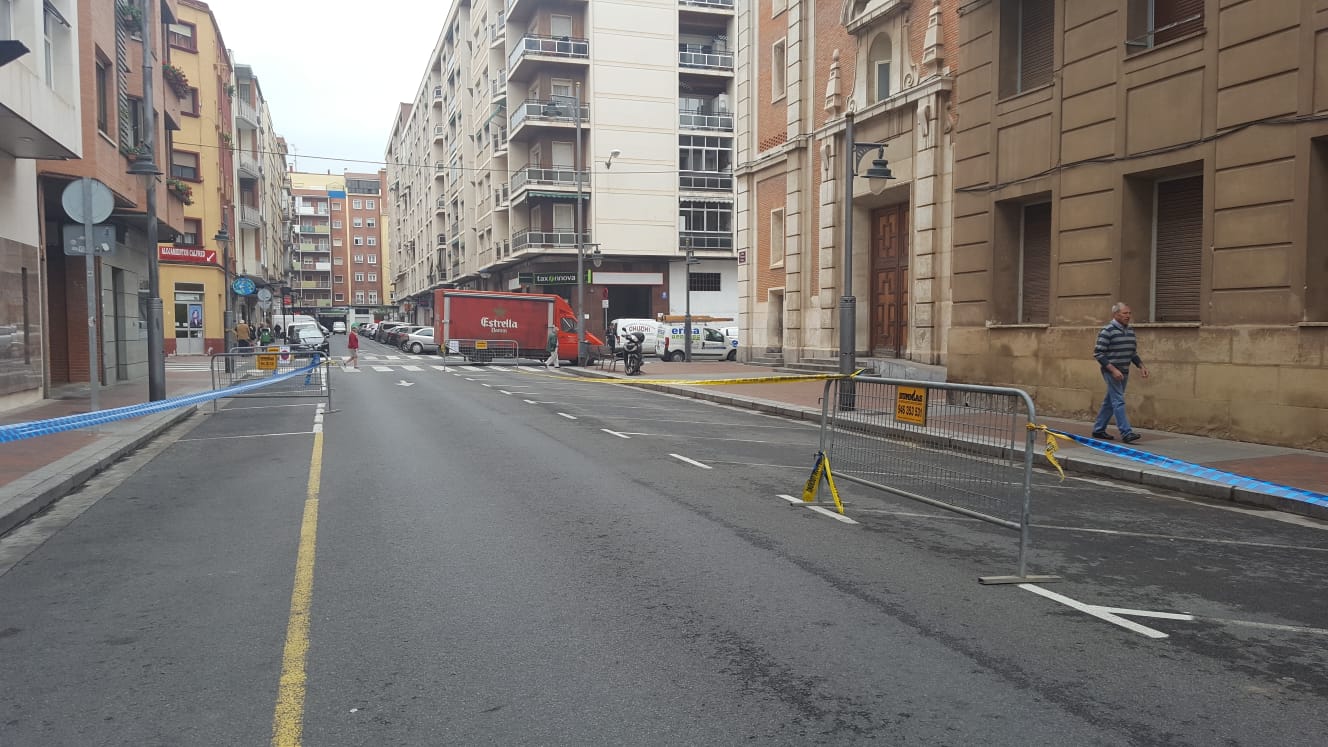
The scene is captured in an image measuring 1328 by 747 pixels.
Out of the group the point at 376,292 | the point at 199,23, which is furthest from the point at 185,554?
the point at 376,292

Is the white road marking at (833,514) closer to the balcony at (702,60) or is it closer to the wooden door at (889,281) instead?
the wooden door at (889,281)

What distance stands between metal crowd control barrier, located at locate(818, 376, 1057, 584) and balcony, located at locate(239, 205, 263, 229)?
58530mm

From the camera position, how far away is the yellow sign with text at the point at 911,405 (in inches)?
287

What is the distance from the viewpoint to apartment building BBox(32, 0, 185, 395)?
17516 mm

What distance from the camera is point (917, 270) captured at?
22.5 m

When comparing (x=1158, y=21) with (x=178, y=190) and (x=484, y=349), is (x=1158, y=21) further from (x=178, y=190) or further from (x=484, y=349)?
(x=484, y=349)

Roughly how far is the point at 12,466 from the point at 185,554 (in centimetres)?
465

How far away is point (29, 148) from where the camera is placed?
1566cm

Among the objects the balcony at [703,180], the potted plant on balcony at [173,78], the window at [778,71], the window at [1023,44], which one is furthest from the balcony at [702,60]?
the window at [1023,44]

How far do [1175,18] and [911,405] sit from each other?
966 cm

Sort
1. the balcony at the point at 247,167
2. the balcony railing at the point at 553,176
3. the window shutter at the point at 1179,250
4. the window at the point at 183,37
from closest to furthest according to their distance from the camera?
the window shutter at the point at 1179,250 → the window at the point at 183,37 → the balcony railing at the point at 553,176 → the balcony at the point at 247,167

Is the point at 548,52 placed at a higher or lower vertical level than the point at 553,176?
higher

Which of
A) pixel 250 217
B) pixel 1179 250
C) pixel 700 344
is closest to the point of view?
pixel 1179 250

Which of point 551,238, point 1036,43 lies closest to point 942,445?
point 1036,43
